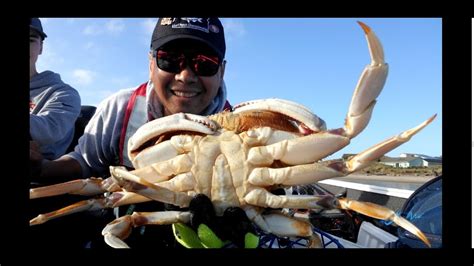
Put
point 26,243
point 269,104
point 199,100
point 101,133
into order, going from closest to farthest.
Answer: point 26,243 → point 269,104 → point 199,100 → point 101,133

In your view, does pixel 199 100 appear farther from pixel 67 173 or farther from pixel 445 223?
pixel 445 223

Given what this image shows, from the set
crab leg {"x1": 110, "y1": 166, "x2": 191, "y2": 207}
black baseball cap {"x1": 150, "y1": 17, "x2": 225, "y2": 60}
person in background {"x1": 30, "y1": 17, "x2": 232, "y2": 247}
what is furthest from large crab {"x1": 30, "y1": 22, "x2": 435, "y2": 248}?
black baseball cap {"x1": 150, "y1": 17, "x2": 225, "y2": 60}

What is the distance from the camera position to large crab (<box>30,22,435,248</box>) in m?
1.92

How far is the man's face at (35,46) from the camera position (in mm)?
2727

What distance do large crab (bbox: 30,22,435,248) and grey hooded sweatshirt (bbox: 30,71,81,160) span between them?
0.84 meters

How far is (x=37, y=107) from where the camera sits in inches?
113

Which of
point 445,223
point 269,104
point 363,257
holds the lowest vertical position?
point 363,257

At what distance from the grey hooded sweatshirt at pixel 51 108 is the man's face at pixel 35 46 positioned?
5.7 inches

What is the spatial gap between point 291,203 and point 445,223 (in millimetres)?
660

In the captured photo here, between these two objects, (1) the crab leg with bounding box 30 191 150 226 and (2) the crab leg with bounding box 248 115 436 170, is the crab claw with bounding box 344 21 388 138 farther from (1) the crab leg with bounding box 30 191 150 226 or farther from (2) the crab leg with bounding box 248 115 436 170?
(1) the crab leg with bounding box 30 191 150 226

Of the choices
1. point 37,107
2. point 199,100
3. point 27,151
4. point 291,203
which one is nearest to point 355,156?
point 291,203

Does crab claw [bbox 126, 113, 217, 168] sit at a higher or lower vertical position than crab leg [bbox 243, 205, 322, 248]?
higher

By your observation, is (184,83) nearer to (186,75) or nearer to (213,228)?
(186,75)

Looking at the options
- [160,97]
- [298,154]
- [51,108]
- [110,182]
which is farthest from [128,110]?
[298,154]
